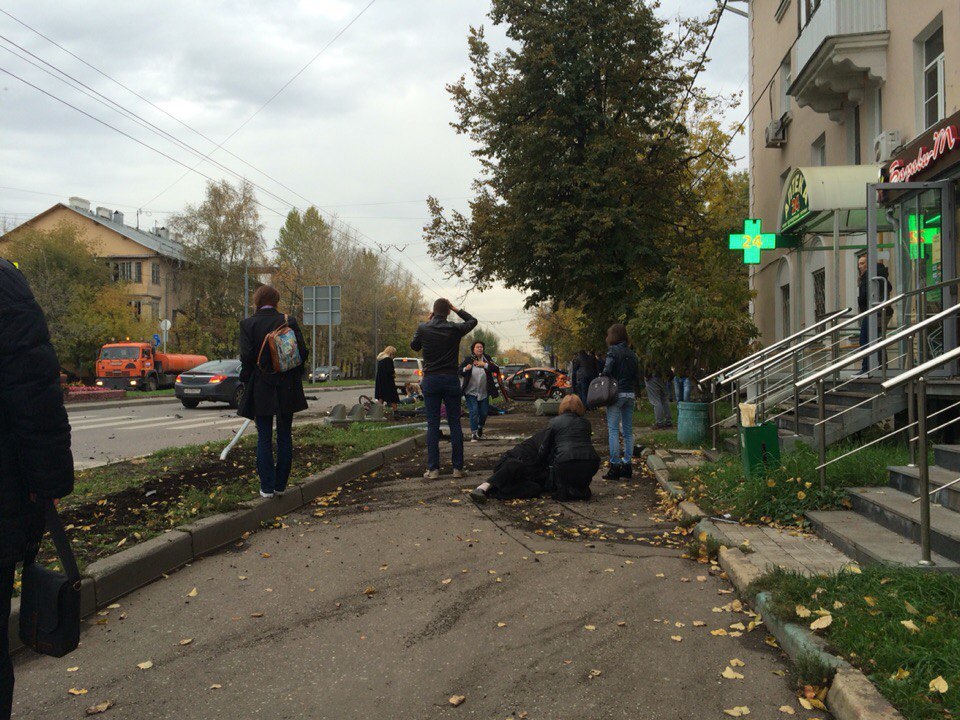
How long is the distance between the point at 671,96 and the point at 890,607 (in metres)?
22.4

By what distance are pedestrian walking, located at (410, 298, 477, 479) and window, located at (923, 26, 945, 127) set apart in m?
8.62

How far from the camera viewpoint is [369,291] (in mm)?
66625

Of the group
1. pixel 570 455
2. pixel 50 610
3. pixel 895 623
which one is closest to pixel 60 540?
pixel 50 610

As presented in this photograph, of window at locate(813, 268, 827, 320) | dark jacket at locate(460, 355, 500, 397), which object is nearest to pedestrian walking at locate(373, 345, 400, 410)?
dark jacket at locate(460, 355, 500, 397)

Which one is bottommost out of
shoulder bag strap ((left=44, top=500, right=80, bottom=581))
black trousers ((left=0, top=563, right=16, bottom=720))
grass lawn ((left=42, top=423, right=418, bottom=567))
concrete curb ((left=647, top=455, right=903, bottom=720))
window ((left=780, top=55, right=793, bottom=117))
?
concrete curb ((left=647, top=455, right=903, bottom=720))

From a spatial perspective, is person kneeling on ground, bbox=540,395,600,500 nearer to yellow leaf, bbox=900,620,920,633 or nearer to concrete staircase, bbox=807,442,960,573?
concrete staircase, bbox=807,442,960,573

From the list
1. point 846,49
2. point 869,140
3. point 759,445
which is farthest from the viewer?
point 869,140

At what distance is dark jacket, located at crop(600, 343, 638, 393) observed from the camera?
9539mm

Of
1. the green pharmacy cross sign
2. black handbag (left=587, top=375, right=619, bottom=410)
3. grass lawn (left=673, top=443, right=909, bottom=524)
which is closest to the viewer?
grass lawn (left=673, top=443, right=909, bottom=524)

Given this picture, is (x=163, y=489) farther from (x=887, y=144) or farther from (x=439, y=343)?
(x=887, y=144)

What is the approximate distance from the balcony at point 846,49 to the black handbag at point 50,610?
1530 cm

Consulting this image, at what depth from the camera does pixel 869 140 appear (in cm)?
1529

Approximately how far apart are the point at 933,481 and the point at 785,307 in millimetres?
17486

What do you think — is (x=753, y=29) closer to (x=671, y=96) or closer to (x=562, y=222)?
(x=671, y=96)
